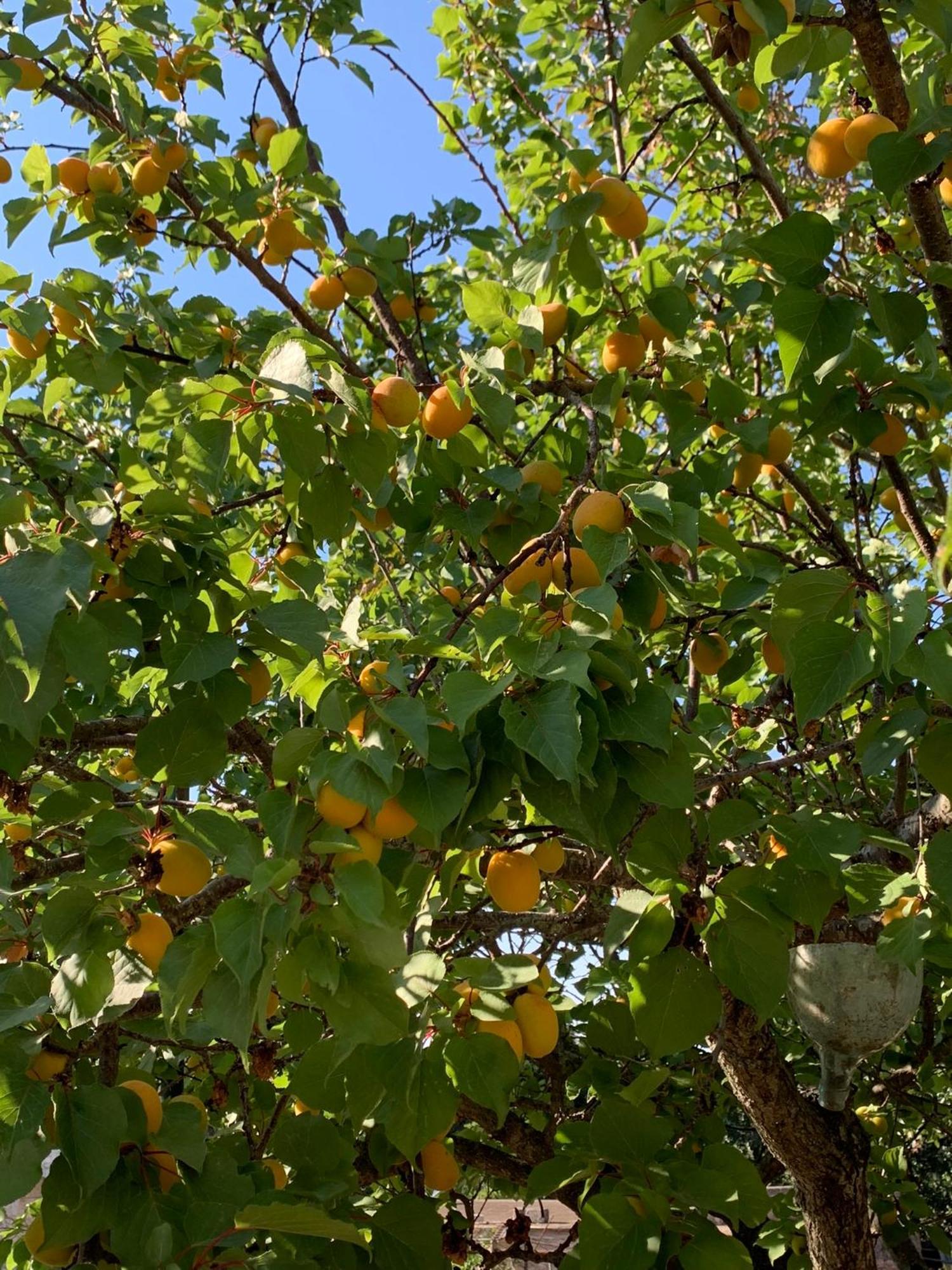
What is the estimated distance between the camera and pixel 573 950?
353 centimetres

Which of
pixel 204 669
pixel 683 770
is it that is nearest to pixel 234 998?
pixel 204 669

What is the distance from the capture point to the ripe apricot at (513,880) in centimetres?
158

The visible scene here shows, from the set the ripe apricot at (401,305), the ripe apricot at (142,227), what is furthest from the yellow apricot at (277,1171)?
the ripe apricot at (401,305)

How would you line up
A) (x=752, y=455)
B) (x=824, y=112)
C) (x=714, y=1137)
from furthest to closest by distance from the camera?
1. (x=824, y=112)
2. (x=714, y=1137)
3. (x=752, y=455)

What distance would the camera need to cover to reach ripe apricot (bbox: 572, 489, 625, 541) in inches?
56.7

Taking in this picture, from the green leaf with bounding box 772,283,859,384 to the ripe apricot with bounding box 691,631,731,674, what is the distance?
68cm

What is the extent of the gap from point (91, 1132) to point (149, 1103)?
0.19m

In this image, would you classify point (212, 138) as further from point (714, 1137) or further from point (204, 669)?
point (714, 1137)

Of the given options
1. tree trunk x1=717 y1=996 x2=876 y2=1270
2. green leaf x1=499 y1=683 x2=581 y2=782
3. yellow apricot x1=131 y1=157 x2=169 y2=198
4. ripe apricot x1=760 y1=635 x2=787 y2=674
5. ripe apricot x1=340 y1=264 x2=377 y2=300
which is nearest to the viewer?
green leaf x1=499 y1=683 x2=581 y2=782

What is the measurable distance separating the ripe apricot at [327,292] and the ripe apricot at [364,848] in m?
1.62

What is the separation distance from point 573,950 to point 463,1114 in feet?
3.21

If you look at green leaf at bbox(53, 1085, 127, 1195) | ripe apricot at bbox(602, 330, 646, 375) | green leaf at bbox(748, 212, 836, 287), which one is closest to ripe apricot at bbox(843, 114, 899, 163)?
green leaf at bbox(748, 212, 836, 287)

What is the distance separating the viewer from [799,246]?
66.6 inches

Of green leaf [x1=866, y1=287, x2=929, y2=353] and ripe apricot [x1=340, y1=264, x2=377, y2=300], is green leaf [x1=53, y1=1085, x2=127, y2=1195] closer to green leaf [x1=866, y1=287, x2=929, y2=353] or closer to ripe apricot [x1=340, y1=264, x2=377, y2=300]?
green leaf [x1=866, y1=287, x2=929, y2=353]
